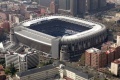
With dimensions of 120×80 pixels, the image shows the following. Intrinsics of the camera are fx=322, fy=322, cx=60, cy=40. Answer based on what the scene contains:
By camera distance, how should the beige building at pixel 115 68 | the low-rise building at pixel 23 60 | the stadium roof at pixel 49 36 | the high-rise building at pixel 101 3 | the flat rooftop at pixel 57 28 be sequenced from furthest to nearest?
the high-rise building at pixel 101 3, the flat rooftop at pixel 57 28, the stadium roof at pixel 49 36, the low-rise building at pixel 23 60, the beige building at pixel 115 68

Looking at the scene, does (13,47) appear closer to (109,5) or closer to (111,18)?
(111,18)

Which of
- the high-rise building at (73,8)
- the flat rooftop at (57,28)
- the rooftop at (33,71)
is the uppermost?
the high-rise building at (73,8)

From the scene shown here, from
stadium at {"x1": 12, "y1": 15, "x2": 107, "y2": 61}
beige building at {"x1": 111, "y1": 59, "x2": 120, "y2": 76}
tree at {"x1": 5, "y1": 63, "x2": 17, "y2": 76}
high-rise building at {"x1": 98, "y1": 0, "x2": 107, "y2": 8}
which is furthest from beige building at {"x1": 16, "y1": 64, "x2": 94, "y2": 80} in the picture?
high-rise building at {"x1": 98, "y1": 0, "x2": 107, "y2": 8}

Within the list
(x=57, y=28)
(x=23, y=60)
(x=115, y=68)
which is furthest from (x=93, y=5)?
(x=23, y=60)

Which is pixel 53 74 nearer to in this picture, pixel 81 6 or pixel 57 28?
pixel 57 28

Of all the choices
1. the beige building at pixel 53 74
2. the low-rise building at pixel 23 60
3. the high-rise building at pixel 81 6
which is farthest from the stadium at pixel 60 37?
the high-rise building at pixel 81 6

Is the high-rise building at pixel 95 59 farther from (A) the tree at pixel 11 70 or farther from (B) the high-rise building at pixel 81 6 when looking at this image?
(B) the high-rise building at pixel 81 6

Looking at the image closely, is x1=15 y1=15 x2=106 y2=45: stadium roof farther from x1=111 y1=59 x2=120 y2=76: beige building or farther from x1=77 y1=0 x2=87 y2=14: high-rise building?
x1=77 y1=0 x2=87 y2=14: high-rise building

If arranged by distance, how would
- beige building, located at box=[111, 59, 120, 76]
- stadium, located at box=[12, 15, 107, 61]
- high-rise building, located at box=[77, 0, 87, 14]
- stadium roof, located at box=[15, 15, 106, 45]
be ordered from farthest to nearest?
high-rise building, located at box=[77, 0, 87, 14] < stadium roof, located at box=[15, 15, 106, 45] < stadium, located at box=[12, 15, 107, 61] < beige building, located at box=[111, 59, 120, 76]

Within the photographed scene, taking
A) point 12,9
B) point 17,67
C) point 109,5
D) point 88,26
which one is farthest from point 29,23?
point 109,5
